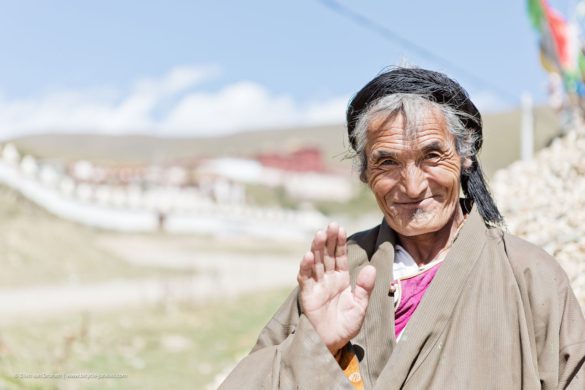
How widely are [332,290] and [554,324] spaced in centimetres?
59

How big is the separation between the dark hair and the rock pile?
3.29ft

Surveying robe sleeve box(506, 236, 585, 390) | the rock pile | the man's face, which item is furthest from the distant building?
robe sleeve box(506, 236, 585, 390)

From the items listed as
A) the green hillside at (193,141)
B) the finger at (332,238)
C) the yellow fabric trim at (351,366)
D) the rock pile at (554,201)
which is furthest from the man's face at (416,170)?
the green hillside at (193,141)

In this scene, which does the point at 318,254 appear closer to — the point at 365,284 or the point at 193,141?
the point at 365,284

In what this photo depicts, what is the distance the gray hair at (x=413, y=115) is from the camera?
1960 millimetres

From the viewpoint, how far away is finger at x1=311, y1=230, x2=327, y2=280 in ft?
6.32

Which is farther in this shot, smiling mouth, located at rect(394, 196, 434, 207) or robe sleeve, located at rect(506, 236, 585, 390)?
smiling mouth, located at rect(394, 196, 434, 207)

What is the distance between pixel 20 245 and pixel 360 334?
62.5ft

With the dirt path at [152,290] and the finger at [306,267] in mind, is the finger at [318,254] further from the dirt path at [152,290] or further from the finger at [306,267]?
the dirt path at [152,290]

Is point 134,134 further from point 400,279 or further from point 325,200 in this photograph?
point 400,279

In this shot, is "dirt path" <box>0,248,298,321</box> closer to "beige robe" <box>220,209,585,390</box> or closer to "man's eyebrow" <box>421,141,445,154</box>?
"beige robe" <box>220,209,585,390</box>

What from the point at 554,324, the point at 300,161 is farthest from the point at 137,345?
the point at 300,161

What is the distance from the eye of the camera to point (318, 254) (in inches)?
77.0

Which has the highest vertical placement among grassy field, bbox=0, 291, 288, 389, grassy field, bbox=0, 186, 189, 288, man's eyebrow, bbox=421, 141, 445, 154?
man's eyebrow, bbox=421, 141, 445, 154
